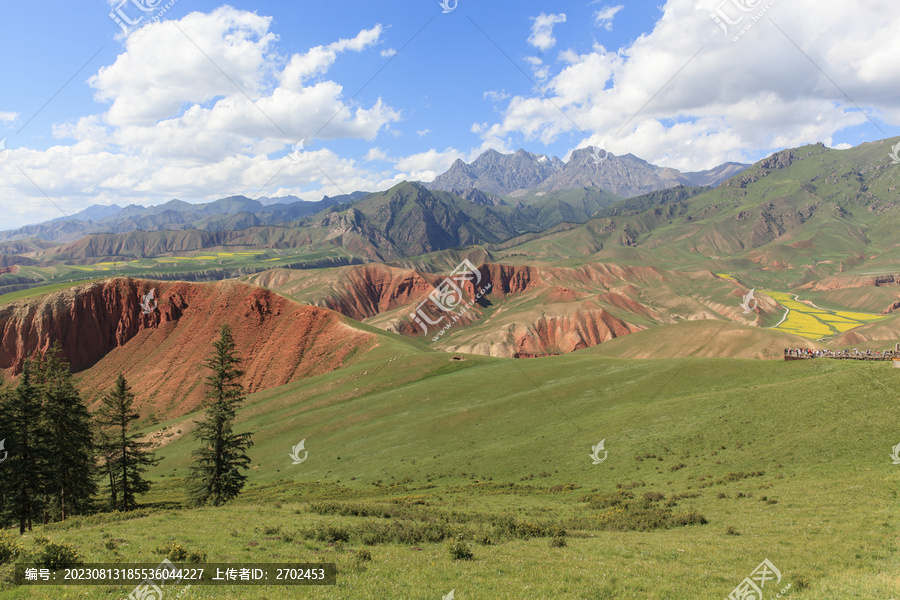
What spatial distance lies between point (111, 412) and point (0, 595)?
1518 inches

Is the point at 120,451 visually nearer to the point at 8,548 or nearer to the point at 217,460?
the point at 217,460

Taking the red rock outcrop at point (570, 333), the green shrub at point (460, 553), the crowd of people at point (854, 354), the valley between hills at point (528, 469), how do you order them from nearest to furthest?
the valley between hills at point (528, 469), the green shrub at point (460, 553), the crowd of people at point (854, 354), the red rock outcrop at point (570, 333)

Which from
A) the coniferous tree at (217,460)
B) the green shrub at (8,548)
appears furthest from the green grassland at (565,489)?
the coniferous tree at (217,460)

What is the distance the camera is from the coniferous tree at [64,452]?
38.8 m

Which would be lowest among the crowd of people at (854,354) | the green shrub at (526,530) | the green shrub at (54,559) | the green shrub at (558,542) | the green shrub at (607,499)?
the green shrub at (607,499)

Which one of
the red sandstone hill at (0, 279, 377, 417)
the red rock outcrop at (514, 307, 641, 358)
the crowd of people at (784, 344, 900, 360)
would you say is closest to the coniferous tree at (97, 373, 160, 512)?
the red sandstone hill at (0, 279, 377, 417)

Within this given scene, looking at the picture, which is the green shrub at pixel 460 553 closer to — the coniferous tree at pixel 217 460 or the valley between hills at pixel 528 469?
the valley between hills at pixel 528 469

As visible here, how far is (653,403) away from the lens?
171ft

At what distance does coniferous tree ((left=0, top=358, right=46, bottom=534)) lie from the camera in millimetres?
35781

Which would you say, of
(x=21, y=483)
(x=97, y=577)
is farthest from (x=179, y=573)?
(x=21, y=483)

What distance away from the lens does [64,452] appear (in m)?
39.3

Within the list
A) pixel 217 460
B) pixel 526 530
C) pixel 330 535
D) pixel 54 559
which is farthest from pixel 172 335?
pixel 526 530

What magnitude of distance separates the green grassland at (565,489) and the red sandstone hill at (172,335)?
80.8ft

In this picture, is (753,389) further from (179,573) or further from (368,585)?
(179,573)
